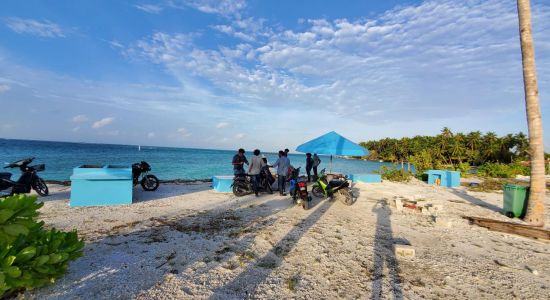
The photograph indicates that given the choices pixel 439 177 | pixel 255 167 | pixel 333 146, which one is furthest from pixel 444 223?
pixel 439 177

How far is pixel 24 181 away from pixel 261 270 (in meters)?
8.14

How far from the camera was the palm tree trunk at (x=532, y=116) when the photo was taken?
6.47 meters

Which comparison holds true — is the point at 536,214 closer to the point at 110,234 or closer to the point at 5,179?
the point at 110,234

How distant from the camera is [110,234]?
16.6 feet

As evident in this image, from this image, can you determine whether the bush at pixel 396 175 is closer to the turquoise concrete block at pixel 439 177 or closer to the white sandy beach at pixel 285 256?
the turquoise concrete block at pixel 439 177

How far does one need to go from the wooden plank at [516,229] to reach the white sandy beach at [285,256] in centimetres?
17

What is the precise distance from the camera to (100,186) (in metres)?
7.51

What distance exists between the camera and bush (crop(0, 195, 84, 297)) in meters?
2.46

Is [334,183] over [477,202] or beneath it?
over

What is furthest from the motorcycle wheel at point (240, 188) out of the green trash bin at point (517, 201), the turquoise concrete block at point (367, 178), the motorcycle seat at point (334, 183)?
the green trash bin at point (517, 201)

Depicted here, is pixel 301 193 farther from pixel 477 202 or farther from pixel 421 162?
pixel 421 162

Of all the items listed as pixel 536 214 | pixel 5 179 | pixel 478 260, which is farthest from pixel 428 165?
pixel 5 179

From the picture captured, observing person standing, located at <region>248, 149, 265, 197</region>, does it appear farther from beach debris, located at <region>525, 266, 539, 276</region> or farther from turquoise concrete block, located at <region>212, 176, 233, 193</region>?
beach debris, located at <region>525, 266, 539, 276</region>

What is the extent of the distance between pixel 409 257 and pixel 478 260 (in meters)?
1.14
